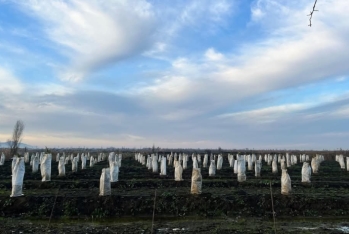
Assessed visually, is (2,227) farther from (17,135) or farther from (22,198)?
(17,135)

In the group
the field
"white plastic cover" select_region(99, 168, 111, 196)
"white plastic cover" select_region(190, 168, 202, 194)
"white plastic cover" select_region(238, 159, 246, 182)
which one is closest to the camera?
the field

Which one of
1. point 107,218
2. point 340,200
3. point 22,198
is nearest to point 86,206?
point 107,218

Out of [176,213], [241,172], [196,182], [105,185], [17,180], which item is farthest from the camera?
[241,172]

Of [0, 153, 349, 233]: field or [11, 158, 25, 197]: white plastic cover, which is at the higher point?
[11, 158, 25, 197]: white plastic cover

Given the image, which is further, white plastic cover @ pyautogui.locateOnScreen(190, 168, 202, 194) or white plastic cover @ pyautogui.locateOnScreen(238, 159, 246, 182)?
white plastic cover @ pyautogui.locateOnScreen(238, 159, 246, 182)

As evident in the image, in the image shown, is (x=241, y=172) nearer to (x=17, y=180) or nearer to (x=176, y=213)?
(x=176, y=213)

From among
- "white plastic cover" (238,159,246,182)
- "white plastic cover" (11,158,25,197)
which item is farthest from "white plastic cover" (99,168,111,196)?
Result: "white plastic cover" (238,159,246,182)

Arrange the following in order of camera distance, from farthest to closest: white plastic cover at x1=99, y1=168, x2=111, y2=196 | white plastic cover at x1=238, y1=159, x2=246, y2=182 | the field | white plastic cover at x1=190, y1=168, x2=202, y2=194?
white plastic cover at x1=238, y1=159, x2=246, y2=182 → white plastic cover at x1=190, y1=168, x2=202, y2=194 → white plastic cover at x1=99, y1=168, x2=111, y2=196 → the field

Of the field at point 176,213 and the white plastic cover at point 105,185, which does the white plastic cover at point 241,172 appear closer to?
the field at point 176,213

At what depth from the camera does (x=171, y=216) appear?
51.6ft

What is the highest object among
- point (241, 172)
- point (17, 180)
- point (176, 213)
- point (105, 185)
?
point (241, 172)

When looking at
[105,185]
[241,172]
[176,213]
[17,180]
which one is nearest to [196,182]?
[176,213]

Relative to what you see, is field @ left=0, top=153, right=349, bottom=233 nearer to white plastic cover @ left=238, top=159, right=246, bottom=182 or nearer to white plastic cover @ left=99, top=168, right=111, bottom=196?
white plastic cover @ left=99, top=168, right=111, bottom=196

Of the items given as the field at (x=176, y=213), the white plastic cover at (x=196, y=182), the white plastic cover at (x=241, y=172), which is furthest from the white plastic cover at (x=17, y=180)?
the white plastic cover at (x=241, y=172)
